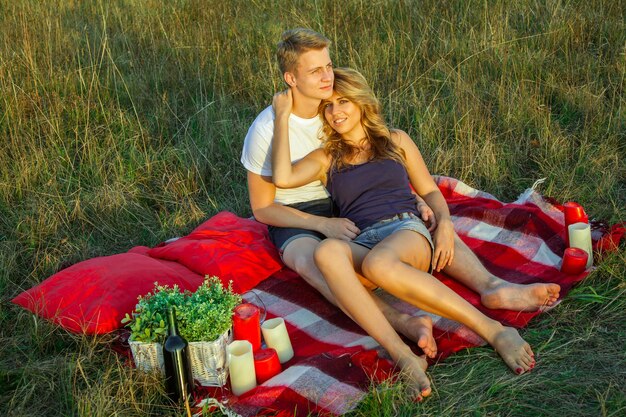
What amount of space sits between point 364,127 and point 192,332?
1577 mm

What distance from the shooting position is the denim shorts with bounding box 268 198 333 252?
13.4 feet

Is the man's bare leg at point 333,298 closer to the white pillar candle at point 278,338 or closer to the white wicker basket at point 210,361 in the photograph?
the white pillar candle at point 278,338

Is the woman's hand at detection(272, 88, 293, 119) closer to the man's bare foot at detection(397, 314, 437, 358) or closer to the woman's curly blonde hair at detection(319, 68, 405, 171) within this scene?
the woman's curly blonde hair at detection(319, 68, 405, 171)

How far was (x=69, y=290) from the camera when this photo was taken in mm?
3855

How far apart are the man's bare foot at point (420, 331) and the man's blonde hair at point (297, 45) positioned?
1.49 m

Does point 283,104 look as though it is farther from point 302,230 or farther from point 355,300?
point 355,300

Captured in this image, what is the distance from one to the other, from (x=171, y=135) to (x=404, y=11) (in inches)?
94.6

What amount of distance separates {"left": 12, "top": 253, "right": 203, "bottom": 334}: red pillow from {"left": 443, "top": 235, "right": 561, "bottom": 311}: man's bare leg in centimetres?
145

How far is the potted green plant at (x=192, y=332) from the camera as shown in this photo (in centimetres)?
320

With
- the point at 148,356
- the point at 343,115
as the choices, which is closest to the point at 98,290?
the point at 148,356

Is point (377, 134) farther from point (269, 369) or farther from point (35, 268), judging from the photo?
point (35, 268)

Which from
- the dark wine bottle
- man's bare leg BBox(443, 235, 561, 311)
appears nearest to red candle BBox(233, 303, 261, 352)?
the dark wine bottle

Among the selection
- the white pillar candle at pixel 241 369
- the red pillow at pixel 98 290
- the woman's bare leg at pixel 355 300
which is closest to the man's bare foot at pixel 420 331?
the woman's bare leg at pixel 355 300

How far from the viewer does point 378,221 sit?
Answer: 12.8ft
